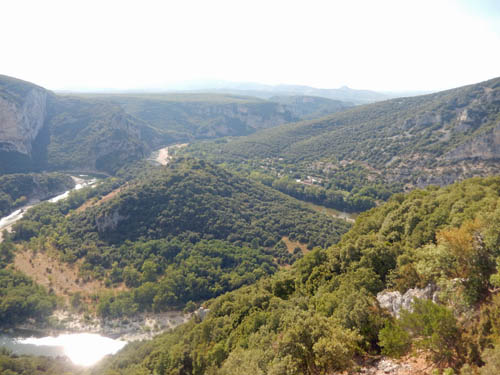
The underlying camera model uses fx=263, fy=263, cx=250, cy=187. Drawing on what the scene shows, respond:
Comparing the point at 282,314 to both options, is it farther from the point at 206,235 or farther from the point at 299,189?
the point at 299,189

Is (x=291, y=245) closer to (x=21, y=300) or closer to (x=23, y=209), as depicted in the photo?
(x=21, y=300)

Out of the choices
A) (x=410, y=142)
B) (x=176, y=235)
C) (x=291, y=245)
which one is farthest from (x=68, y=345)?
(x=410, y=142)

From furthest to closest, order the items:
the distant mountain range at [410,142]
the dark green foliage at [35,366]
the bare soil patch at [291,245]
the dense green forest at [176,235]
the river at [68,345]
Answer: the distant mountain range at [410,142], the bare soil patch at [291,245], the dense green forest at [176,235], the river at [68,345], the dark green foliage at [35,366]

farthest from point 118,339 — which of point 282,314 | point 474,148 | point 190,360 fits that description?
point 474,148

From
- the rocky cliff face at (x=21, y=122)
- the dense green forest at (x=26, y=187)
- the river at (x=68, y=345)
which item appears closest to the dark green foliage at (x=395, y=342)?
the river at (x=68, y=345)

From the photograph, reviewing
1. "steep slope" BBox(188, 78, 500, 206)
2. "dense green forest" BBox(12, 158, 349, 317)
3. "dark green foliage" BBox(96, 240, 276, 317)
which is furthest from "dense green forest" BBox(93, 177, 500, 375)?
"steep slope" BBox(188, 78, 500, 206)

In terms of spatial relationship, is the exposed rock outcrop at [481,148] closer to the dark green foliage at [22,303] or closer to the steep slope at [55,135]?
the dark green foliage at [22,303]

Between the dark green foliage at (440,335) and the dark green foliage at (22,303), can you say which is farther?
the dark green foliage at (22,303)

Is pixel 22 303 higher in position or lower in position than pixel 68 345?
higher
